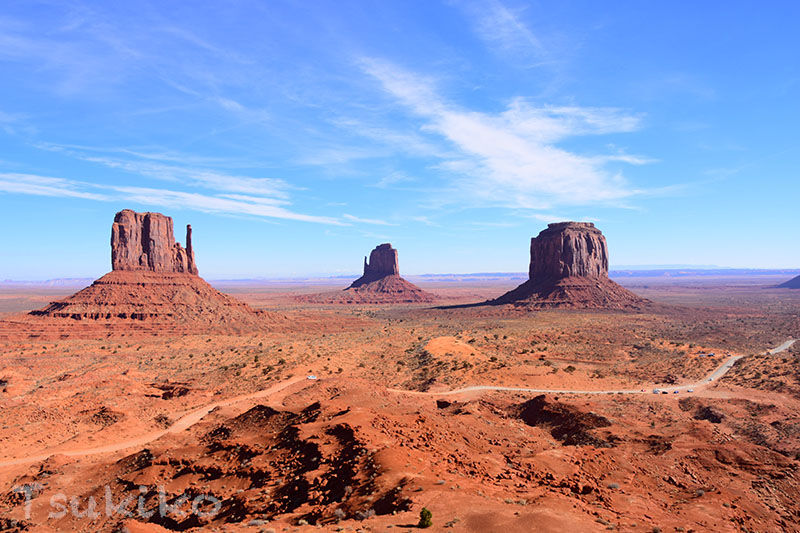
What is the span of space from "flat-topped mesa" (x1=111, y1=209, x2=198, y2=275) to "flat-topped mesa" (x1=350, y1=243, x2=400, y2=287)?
98.8 meters

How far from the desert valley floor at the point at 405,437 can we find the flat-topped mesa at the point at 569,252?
62.3m

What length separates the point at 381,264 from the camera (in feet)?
609

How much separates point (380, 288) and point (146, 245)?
322 ft

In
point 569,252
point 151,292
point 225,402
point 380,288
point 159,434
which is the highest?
point 569,252

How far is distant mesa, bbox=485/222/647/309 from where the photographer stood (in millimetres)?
109250

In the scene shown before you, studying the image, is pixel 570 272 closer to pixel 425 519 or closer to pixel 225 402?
pixel 225 402

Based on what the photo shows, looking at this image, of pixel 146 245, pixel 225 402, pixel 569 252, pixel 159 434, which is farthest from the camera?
pixel 569 252

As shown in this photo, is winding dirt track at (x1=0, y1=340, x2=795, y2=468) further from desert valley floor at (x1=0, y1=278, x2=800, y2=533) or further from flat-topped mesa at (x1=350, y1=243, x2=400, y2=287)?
flat-topped mesa at (x1=350, y1=243, x2=400, y2=287)

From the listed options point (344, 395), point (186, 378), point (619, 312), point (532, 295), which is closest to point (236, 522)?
point (344, 395)

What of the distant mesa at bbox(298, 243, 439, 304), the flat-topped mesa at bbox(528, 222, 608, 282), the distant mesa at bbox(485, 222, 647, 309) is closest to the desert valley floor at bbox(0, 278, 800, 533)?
the distant mesa at bbox(485, 222, 647, 309)

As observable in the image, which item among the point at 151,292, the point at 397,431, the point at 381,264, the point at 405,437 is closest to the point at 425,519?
the point at 405,437

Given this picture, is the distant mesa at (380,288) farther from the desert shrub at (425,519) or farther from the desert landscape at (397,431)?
the desert shrub at (425,519)

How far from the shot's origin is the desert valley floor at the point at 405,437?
14734mm

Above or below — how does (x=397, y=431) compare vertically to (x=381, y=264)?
below
